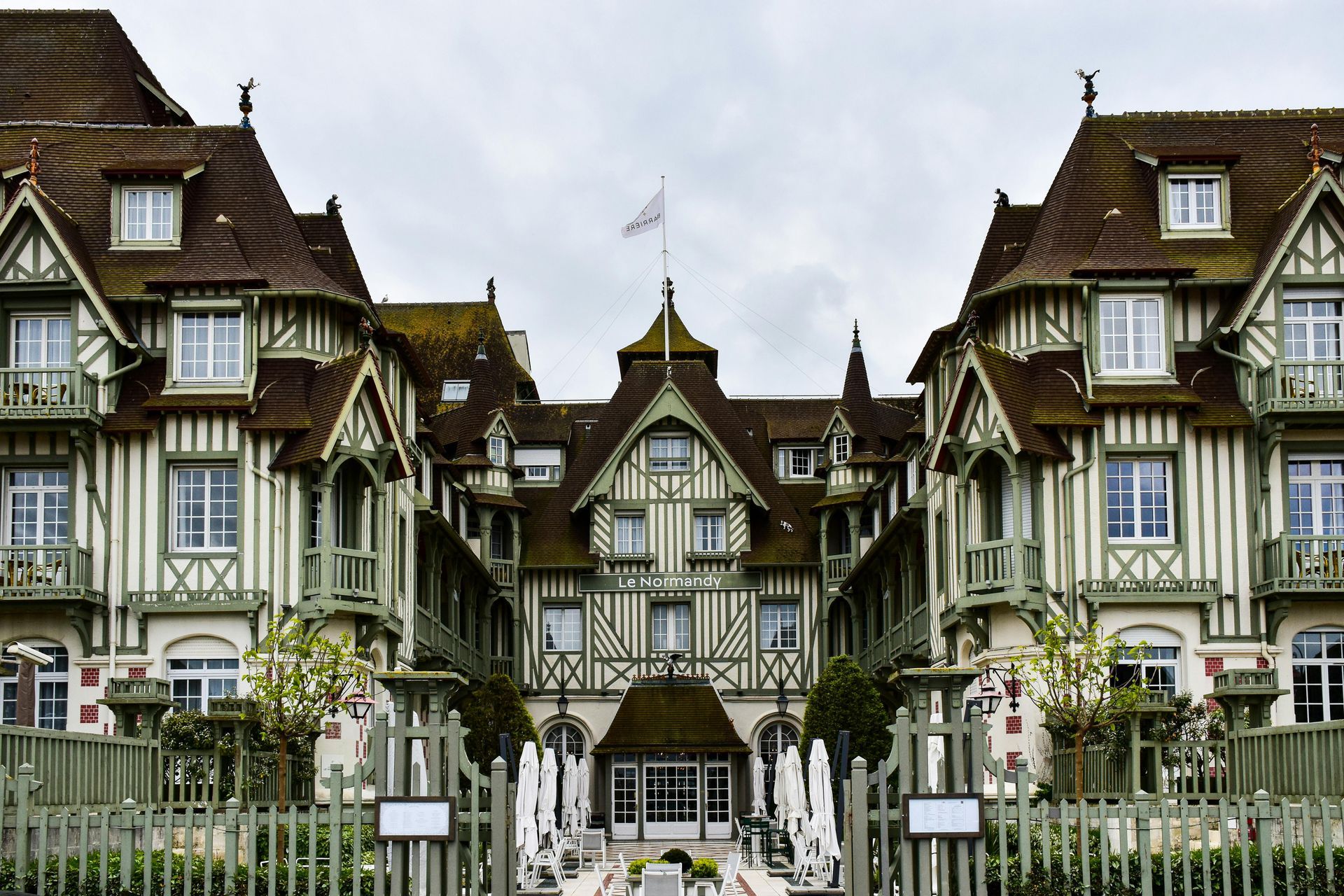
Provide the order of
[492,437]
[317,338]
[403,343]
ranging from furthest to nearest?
[492,437] → [403,343] → [317,338]

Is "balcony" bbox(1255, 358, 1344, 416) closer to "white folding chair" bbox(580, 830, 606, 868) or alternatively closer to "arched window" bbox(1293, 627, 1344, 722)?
"arched window" bbox(1293, 627, 1344, 722)

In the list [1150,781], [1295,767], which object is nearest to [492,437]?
[1150,781]

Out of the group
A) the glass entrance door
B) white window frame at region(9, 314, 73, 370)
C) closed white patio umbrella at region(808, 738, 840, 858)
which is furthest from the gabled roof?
the glass entrance door

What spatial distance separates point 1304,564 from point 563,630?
20516 mm

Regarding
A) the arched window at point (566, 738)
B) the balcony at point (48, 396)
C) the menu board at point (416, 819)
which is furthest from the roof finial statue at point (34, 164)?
the arched window at point (566, 738)

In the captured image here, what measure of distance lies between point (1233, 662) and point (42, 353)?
19598 mm

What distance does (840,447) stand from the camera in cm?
4316

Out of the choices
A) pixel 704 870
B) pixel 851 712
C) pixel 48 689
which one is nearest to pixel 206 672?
pixel 48 689

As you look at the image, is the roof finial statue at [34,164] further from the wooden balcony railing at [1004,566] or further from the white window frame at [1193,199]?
the white window frame at [1193,199]

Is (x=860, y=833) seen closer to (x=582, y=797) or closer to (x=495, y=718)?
(x=582, y=797)

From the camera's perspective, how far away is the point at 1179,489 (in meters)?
27.4

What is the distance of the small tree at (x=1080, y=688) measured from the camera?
22.9 m

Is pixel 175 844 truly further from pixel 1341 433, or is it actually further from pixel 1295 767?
pixel 1341 433

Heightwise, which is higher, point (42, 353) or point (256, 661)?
point (42, 353)
